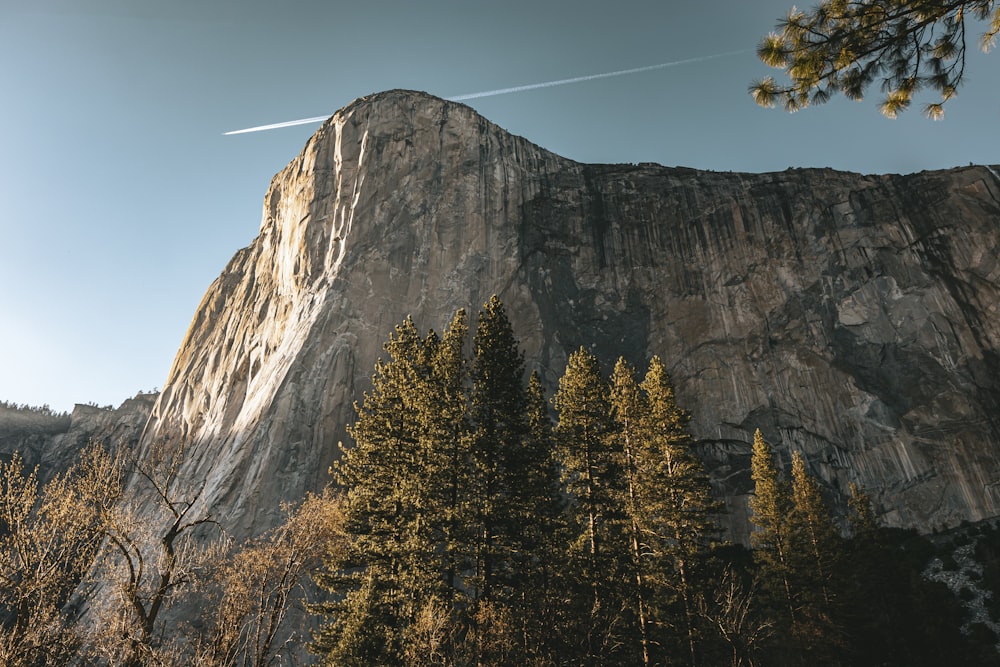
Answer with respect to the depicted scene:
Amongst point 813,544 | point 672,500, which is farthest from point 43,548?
point 813,544

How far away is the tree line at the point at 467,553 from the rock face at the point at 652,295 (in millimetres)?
17886

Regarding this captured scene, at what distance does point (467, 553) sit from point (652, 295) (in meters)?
42.0

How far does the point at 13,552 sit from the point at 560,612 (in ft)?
42.9

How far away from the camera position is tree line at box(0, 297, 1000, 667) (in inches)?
503

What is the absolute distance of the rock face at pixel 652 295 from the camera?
143 feet

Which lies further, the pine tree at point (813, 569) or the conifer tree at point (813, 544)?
the conifer tree at point (813, 544)

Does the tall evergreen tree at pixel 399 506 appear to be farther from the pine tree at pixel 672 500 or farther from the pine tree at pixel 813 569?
the pine tree at pixel 813 569

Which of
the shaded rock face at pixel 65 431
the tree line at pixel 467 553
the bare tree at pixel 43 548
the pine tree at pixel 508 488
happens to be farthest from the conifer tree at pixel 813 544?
the shaded rock face at pixel 65 431

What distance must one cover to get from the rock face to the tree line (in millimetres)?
17886

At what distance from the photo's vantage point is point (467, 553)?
1677 cm

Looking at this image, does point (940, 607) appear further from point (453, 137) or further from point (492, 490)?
point (453, 137)

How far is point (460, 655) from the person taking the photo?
44.1 feet

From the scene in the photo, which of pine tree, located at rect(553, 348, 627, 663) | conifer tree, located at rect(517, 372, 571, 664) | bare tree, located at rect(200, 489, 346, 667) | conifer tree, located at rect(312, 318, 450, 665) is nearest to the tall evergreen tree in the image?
conifer tree, located at rect(312, 318, 450, 665)

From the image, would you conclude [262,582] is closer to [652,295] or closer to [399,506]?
[399,506]
